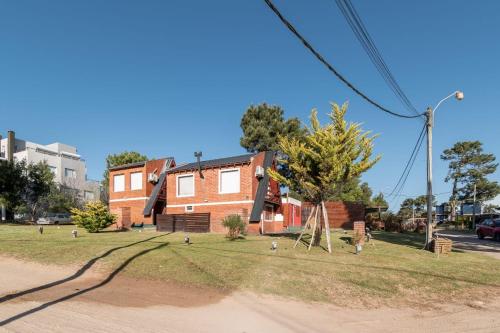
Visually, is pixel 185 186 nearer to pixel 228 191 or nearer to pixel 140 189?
pixel 228 191

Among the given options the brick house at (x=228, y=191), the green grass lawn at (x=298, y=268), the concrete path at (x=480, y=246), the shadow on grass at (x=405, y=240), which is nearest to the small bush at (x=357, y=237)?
the green grass lawn at (x=298, y=268)

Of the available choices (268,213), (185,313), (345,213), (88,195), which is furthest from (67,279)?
(88,195)

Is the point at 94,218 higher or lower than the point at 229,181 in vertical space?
lower

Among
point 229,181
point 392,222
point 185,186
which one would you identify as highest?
point 229,181

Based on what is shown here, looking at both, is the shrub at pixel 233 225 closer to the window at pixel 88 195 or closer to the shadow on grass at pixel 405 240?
the shadow on grass at pixel 405 240

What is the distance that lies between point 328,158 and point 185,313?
9.66 meters

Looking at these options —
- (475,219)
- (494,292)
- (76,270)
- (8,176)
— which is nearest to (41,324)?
(76,270)

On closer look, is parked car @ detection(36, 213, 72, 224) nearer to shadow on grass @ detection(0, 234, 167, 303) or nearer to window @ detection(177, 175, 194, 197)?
window @ detection(177, 175, 194, 197)

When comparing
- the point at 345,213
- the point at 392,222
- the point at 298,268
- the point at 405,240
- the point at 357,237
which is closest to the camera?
the point at 298,268

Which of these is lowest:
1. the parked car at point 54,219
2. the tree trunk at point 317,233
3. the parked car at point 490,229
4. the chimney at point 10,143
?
the parked car at point 54,219

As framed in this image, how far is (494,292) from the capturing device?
33.2 ft

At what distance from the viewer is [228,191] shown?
→ 26344mm

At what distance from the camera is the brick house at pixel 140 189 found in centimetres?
3081

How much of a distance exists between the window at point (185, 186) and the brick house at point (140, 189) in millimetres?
2865
